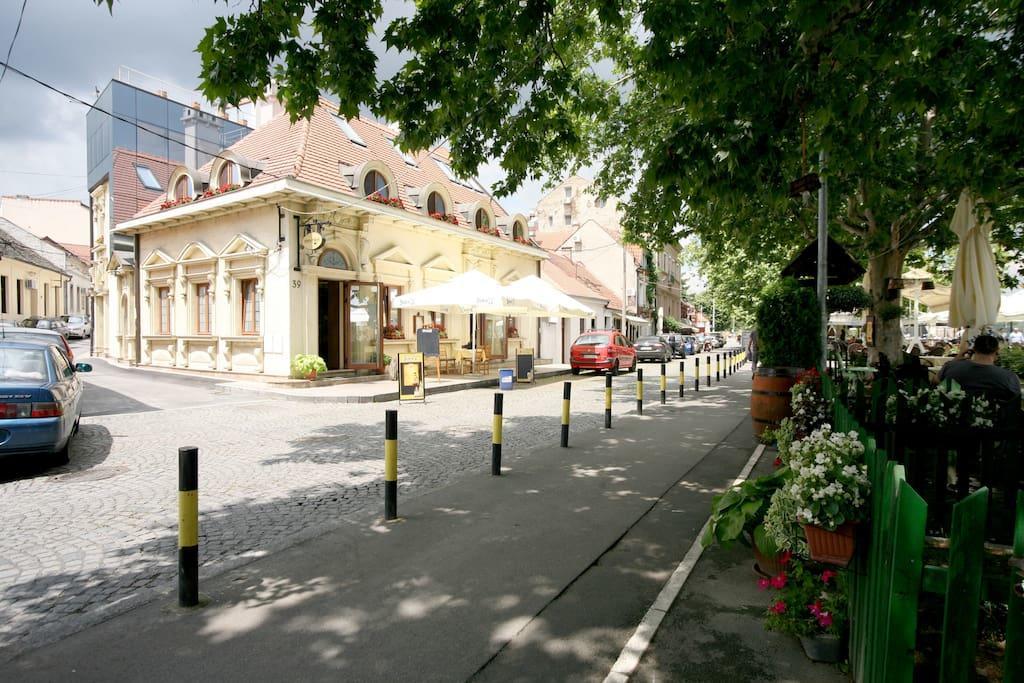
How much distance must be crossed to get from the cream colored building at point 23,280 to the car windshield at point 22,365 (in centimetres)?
3251

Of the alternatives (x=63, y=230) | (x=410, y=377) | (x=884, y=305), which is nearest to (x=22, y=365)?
(x=410, y=377)

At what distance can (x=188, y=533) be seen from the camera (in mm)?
3568


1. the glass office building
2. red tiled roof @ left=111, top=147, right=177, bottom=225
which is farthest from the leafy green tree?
red tiled roof @ left=111, top=147, right=177, bottom=225

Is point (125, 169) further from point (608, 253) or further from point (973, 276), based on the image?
point (608, 253)

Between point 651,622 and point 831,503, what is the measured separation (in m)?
1.35

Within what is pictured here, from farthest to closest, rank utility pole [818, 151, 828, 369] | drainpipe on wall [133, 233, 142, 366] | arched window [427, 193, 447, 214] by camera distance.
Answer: drainpipe on wall [133, 233, 142, 366], arched window [427, 193, 447, 214], utility pole [818, 151, 828, 369]

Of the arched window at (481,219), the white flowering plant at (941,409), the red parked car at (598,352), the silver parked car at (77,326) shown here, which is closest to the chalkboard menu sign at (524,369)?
the red parked car at (598,352)

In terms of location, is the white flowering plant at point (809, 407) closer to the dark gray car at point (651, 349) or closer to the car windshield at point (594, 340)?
the car windshield at point (594, 340)

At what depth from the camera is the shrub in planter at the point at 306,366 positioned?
15.9 meters

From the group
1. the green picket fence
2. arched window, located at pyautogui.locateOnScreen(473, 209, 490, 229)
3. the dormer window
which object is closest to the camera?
the green picket fence

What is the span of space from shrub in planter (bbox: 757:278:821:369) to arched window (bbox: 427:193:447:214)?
47.9 ft

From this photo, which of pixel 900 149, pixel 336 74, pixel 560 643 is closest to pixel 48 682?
pixel 560 643

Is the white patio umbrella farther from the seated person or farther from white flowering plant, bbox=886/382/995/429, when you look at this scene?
white flowering plant, bbox=886/382/995/429

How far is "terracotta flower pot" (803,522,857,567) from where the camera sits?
2625 mm
